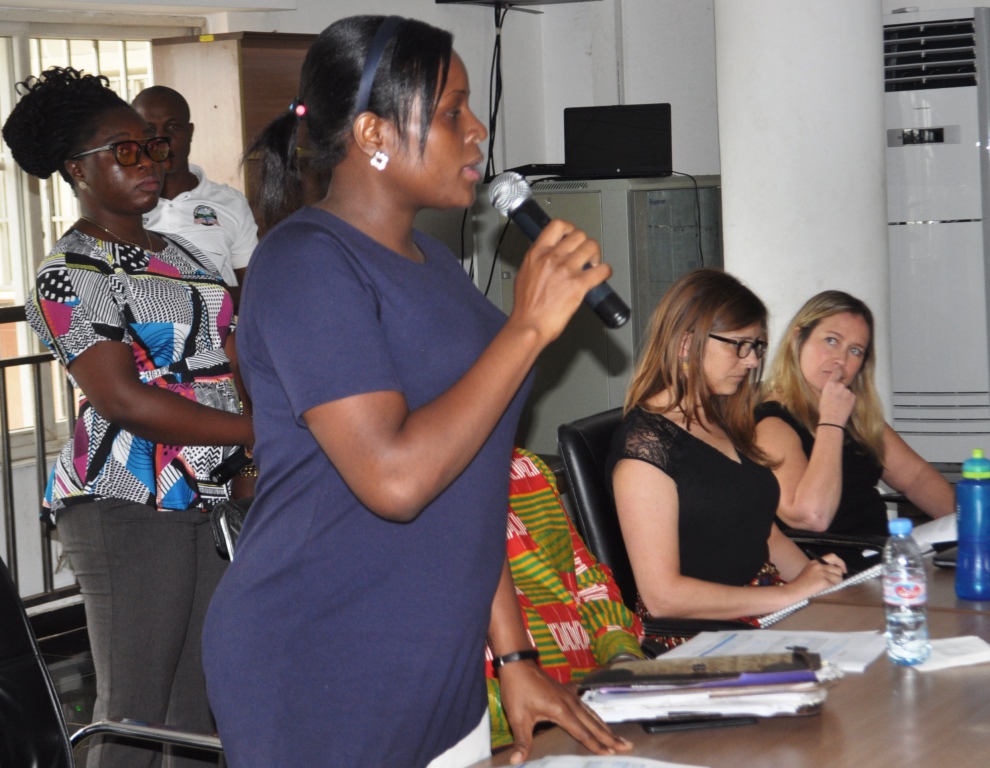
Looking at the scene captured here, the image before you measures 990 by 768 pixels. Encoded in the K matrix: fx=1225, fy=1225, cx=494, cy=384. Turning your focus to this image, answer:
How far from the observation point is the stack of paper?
4.95 ft

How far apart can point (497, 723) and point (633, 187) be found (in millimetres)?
3349

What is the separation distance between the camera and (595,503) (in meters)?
2.52

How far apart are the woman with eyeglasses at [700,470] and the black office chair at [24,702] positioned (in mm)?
1107

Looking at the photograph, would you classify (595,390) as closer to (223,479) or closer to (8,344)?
(8,344)

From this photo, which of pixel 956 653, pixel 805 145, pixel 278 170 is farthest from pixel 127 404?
pixel 805 145

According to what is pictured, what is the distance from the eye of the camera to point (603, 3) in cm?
603

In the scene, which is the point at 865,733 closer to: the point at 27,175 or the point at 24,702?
the point at 24,702

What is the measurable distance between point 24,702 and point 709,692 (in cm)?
98

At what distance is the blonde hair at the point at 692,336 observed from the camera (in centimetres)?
255

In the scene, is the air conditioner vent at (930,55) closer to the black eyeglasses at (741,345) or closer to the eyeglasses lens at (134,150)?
the black eyeglasses at (741,345)

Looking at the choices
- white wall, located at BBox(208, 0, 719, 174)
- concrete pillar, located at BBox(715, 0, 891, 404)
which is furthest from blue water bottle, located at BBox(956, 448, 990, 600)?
white wall, located at BBox(208, 0, 719, 174)

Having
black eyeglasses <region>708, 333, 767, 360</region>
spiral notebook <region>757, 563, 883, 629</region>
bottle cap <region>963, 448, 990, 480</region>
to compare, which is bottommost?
spiral notebook <region>757, 563, 883, 629</region>

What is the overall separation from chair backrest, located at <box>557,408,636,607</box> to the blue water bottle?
2.19ft

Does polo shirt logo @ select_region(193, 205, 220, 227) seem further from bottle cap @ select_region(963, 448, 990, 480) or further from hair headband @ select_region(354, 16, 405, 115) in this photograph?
hair headband @ select_region(354, 16, 405, 115)
